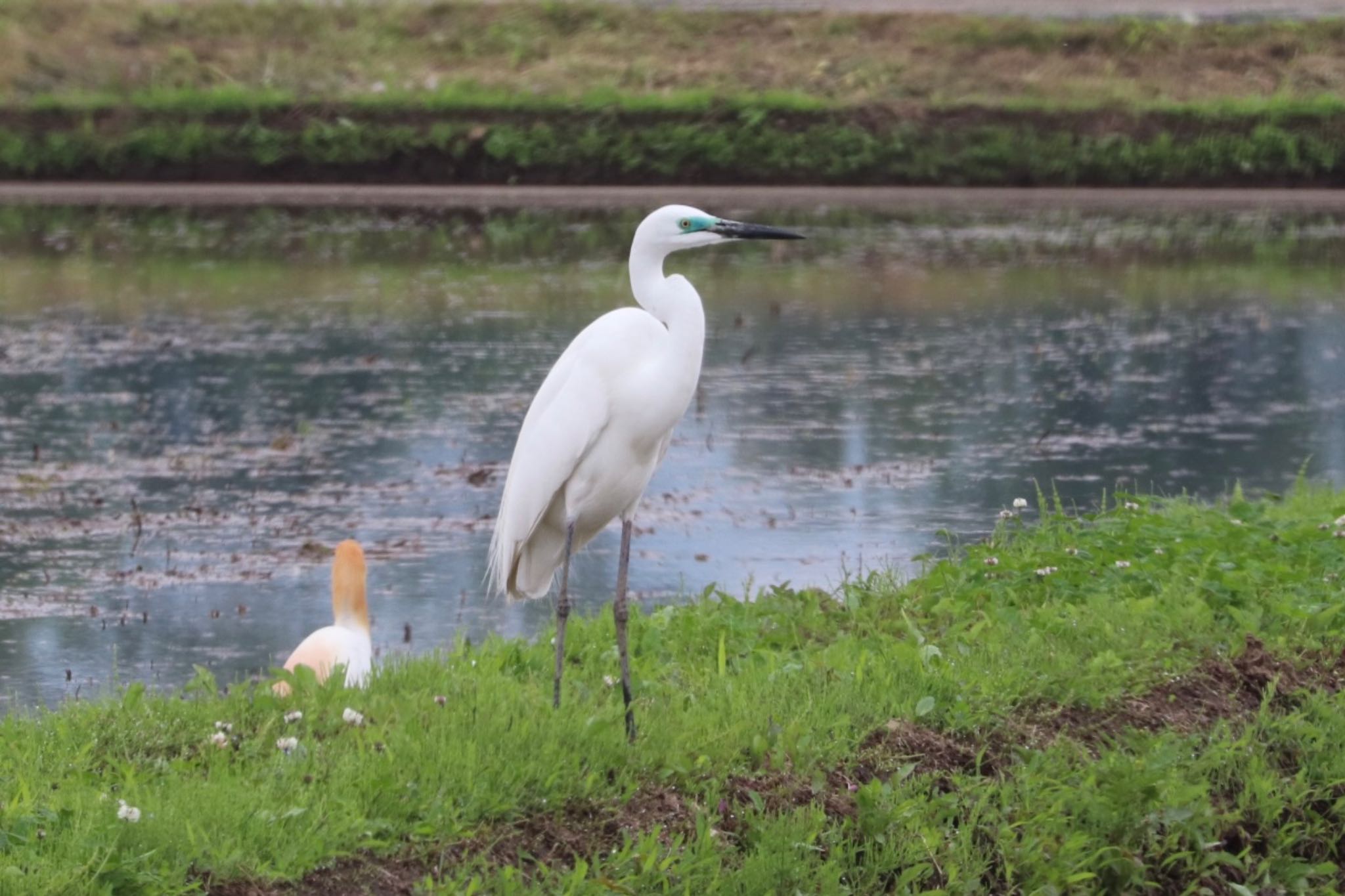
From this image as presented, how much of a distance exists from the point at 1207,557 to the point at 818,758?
6.17 feet

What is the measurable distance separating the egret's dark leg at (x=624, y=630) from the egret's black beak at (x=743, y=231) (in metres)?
0.76

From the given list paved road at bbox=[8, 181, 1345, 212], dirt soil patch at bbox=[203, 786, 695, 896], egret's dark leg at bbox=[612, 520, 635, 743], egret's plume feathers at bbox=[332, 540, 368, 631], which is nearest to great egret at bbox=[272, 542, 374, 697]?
egret's plume feathers at bbox=[332, 540, 368, 631]

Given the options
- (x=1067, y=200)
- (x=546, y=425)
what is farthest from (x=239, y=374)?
(x=1067, y=200)

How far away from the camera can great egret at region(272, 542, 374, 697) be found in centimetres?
489

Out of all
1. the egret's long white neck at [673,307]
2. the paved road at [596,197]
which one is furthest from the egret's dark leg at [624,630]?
the paved road at [596,197]

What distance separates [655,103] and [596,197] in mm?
1145

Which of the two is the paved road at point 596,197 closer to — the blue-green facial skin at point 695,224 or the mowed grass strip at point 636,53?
the mowed grass strip at point 636,53

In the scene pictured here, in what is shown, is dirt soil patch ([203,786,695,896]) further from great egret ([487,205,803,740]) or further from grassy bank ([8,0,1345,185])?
grassy bank ([8,0,1345,185])

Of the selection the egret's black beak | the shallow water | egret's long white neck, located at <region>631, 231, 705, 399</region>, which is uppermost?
the egret's black beak

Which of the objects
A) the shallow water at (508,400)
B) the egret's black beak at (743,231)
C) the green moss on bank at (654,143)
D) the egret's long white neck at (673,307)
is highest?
the egret's black beak at (743,231)

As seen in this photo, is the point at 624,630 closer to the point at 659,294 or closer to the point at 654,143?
the point at 659,294

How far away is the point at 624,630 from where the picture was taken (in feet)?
14.9

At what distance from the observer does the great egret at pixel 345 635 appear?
4.89 m

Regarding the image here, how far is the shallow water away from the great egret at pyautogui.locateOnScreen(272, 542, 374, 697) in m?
0.48
